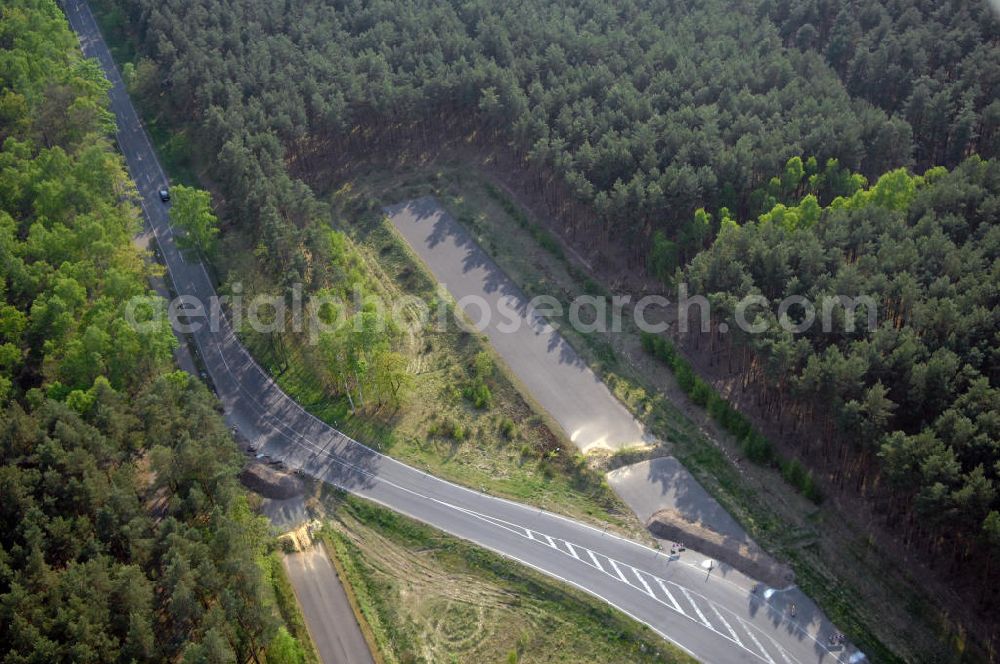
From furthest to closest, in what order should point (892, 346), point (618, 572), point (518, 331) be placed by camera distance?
point (518, 331) → point (892, 346) → point (618, 572)

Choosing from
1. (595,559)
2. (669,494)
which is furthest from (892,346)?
(595,559)

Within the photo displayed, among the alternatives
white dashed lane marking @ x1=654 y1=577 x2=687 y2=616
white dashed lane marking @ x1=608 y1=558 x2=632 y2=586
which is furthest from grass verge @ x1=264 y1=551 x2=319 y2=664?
white dashed lane marking @ x1=654 y1=577 x2=687 y2=616

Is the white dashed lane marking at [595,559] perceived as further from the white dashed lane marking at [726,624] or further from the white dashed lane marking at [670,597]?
the white dashed lane marking at [726,624]

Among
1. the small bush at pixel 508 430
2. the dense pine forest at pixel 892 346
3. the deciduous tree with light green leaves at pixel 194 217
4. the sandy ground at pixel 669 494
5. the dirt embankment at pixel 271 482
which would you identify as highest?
the dense pine forest at pixel 892 346

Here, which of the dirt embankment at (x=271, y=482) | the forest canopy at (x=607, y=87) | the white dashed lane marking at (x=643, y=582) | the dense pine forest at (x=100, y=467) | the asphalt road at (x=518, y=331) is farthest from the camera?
the forest canopy at (x=607, y=87)

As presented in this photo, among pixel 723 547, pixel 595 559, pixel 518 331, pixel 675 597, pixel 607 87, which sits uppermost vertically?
pixel 607 87

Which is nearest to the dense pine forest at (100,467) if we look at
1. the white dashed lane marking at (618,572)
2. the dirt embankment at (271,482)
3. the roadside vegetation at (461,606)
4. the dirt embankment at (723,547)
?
the dirt embankment at (271,482)

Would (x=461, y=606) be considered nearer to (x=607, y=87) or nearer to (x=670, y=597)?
(x=670, y=597)
